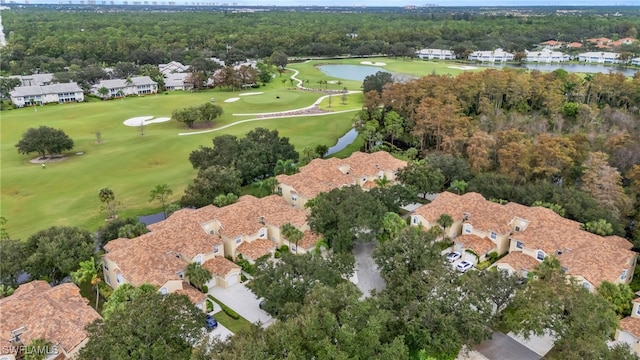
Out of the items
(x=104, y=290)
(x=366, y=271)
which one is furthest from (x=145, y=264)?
(x=366, y=271)

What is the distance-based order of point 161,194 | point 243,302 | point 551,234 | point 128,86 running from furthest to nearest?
point 128,86 < point 161,194 < point 551,234 < point 243,302

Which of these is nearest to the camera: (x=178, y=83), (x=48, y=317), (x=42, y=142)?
(x=48, y=317)

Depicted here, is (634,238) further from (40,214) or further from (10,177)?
(10,177)

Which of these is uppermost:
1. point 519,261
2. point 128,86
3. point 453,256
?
point 128,86

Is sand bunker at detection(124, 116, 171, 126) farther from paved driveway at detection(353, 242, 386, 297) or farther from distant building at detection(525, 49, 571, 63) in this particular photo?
distant building at detection(525, 49, 571, 63)

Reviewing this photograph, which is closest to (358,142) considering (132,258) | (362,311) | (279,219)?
(279,219)

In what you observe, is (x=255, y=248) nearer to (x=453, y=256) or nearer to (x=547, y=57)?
(x=453, y=256)
